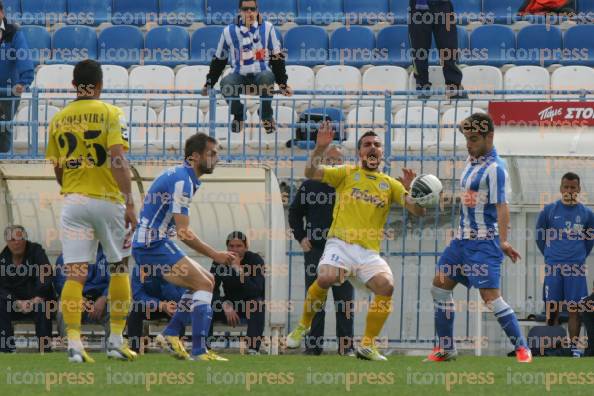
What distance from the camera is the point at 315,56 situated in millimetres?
19078

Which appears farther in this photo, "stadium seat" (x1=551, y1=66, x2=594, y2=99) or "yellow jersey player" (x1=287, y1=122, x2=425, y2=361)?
"stadium seat" (x1=551, y1=66, x2=594, y2=99)

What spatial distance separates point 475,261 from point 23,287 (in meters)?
5.12

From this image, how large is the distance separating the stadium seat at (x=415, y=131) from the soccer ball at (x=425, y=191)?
3016 millimetres

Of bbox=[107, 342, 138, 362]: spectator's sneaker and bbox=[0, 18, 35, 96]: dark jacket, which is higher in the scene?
bbox=[0, 18, 35, 96]: dark jacket

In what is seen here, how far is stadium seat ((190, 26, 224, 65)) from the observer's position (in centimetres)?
1931

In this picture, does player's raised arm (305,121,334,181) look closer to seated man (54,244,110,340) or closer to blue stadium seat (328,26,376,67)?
seated man (54,244,110,340)

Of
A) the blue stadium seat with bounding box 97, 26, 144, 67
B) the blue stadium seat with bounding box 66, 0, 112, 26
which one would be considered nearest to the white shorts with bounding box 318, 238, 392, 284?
the blue stadium seat with bounding box 97, 26, 144, 67

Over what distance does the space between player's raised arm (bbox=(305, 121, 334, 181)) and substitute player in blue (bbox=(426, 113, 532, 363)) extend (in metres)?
1.10

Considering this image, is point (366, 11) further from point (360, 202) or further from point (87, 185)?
point (87, 185)

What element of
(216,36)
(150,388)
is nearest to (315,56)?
(216,36)

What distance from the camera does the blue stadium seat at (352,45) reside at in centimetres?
1888

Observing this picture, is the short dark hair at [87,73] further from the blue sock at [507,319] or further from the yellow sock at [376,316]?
the blue sock at [507,319]

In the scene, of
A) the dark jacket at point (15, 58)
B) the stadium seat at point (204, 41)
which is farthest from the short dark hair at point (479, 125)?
the stadium seat at point (204, 41)

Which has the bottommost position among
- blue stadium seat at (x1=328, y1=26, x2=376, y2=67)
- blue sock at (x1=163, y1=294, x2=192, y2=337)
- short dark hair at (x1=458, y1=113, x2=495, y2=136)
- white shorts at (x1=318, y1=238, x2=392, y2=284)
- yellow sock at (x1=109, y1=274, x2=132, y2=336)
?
blue sock at (x1=163, y1=294, x2=192, y2=337)
